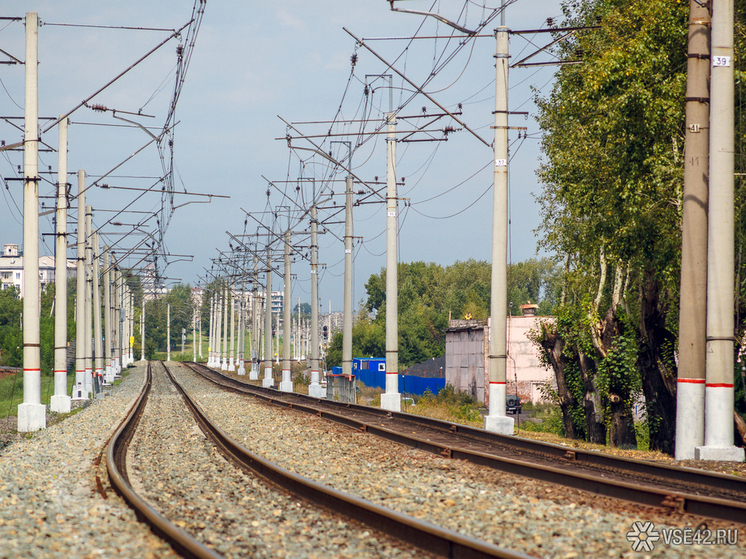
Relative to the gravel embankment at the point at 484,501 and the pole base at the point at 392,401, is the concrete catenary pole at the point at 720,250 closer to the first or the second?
the gravel embankment at the point at 484,501

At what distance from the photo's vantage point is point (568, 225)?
25.6 m

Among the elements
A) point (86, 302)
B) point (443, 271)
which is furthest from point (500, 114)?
point (443, 271)

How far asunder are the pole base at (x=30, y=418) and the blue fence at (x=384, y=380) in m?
40.1

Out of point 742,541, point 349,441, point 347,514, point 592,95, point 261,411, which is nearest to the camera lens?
point 742,541

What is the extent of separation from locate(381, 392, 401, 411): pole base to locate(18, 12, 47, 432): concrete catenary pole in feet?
36.5

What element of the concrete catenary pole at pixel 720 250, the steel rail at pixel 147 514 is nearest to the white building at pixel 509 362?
the concrete catenary pole at pixel 720 250

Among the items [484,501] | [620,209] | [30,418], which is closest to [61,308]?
[30,418]

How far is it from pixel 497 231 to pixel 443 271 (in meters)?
123

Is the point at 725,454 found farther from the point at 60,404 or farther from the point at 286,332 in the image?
the point at 286,332

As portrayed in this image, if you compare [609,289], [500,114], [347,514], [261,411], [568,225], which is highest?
[500,114]

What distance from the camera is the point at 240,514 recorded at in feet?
28.3

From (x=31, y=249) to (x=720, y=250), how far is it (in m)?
17.6

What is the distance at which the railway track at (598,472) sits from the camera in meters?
8.43

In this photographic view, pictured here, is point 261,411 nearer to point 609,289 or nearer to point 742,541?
point 609,289
